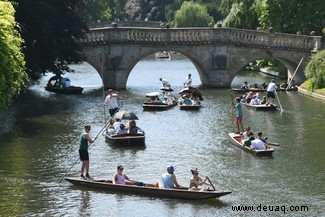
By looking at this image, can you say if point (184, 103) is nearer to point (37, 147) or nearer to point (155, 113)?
point (155, 113)

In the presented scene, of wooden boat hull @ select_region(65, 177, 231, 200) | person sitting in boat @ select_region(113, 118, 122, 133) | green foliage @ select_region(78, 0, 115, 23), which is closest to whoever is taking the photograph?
wooden boat hull @ select_region(65, 177, 231, 200)

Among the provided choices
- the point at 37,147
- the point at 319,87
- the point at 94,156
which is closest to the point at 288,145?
the point at 94,156

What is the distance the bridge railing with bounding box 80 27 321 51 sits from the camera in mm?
64875

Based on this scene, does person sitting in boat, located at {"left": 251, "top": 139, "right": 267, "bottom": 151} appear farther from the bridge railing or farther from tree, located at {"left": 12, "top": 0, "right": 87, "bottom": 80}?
the bridge railing

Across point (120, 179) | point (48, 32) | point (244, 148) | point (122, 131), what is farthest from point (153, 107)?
point (120, 179)

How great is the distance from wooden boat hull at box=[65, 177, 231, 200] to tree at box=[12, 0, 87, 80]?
71.6 ft

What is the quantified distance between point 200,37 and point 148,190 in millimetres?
36924

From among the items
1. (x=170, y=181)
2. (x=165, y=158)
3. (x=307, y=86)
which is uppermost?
(x=307, y=86)

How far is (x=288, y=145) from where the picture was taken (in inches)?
1575

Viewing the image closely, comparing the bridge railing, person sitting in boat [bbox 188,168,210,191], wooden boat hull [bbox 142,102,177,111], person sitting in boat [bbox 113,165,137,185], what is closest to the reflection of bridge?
the bridge railing

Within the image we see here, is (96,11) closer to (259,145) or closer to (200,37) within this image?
(200,37)

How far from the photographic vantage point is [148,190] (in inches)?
1186

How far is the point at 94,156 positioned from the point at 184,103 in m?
17.0

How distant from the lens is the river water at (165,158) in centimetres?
2911
